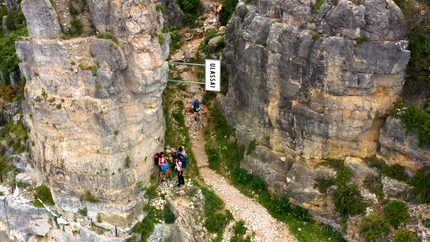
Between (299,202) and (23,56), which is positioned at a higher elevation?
(23,56)

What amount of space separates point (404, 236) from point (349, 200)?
119 inches

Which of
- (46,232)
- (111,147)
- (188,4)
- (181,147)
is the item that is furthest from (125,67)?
(188,4)

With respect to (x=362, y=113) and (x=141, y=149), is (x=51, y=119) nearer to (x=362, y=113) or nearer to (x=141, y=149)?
(x=141, y=149)

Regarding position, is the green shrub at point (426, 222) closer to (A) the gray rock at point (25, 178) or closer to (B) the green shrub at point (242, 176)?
(B) the green shrub at point (242, 176)

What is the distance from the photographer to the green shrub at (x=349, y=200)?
21531 millimetres

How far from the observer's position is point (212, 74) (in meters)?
24.1

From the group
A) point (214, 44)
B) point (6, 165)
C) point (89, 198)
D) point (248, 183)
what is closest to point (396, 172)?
point (248, 183)

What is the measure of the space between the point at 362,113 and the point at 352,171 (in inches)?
120

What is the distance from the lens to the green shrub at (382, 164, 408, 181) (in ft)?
70.1

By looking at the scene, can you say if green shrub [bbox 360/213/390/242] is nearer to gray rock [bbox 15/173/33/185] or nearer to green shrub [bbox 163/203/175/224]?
green shrub [bbox 163/203/175/224]

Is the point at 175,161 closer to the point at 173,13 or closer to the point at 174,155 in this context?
the point at 174,155

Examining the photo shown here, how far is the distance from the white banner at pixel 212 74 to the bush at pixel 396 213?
10503 mm

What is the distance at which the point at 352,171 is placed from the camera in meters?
22.3

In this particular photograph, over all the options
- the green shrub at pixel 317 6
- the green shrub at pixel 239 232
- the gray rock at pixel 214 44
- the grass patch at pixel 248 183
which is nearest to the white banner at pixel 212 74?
the grass patch at pixel 248 183
